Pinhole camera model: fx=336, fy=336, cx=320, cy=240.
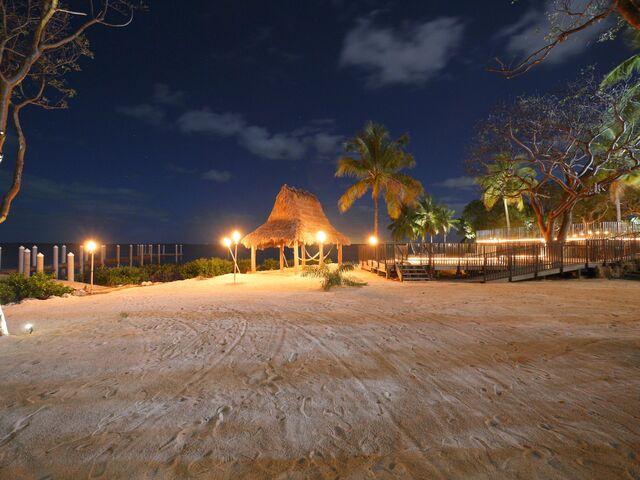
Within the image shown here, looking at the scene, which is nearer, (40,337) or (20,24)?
(40,337)

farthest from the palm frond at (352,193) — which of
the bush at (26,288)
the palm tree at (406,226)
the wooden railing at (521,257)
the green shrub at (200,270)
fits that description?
the palm tree at (406,226)

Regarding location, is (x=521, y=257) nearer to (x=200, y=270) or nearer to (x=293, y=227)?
(x=293, y=227)

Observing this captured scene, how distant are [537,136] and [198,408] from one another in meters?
20.0

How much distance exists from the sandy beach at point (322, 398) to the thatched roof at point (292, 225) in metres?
12.2

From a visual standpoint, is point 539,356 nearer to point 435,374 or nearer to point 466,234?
point 435,374

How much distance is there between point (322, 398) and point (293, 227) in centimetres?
1572

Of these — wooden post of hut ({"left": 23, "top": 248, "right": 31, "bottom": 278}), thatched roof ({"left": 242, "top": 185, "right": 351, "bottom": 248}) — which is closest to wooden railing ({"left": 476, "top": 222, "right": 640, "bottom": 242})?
thatched roof ({"left": 242, "top": 185, "right": 351, "bottom": 248})

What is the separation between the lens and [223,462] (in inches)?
97.2

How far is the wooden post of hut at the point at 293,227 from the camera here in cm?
1906

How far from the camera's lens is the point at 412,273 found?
15547 mm

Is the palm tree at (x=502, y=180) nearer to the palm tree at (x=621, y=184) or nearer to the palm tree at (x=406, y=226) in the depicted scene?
the palm tree at (x=621, y=184)

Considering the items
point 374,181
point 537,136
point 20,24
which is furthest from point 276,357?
point 374,181

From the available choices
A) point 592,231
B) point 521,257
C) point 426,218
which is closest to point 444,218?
point 426,218

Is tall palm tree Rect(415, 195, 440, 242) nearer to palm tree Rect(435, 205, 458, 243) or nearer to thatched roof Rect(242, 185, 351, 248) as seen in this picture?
palm tree Rect(435, 205, 458, 243)
